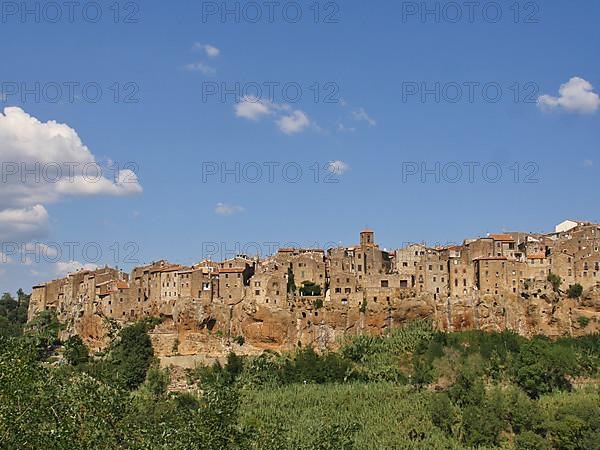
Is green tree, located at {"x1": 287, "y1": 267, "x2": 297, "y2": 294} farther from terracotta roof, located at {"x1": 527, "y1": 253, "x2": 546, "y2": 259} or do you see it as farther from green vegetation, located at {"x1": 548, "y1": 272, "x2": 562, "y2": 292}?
green vegetation, located at {"x1": 548, "y1": 272, "x2": 562, "y2": 292}

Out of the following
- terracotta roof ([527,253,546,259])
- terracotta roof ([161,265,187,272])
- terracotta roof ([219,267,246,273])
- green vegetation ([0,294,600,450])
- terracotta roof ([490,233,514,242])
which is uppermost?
terracotta roof ([490,233,514,242])

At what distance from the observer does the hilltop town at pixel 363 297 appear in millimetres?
58906

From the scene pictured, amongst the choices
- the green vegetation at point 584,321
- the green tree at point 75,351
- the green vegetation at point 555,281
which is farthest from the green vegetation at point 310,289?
the green vegetation at point 584,321

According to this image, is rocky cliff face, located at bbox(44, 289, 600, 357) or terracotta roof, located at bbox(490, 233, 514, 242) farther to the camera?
terracotta roof, located at bbox(490, 233, 514, 242)

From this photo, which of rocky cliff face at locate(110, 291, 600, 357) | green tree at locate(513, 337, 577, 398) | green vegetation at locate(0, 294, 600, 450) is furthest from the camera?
rocky cliff face at locate(110, 291, 600, 357)

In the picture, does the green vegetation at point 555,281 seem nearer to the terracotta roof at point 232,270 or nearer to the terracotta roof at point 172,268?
the terracotta roof at point 232,270

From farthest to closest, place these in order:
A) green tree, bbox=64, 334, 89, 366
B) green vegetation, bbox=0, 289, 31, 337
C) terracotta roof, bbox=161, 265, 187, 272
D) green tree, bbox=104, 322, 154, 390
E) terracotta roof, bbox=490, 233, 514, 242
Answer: green vegetation, bbox=0, 289, 31, 337 < terracotta roof, bbox=490, 233, 514, 242 < terracotta roof, bbox=161, 265, 187, 272 < green tree, bbox=64, 334, 89, 366 < green tree, bbox=104, 322, 154, 390

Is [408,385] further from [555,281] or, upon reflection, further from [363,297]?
[555,281]

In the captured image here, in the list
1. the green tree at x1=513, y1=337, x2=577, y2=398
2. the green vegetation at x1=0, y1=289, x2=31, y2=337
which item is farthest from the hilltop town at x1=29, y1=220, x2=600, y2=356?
the green vegetation at x1=0, y1=289, x2=31, y2=337

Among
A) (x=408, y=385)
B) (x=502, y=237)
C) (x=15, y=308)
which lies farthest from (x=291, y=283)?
(x=15, y=308)

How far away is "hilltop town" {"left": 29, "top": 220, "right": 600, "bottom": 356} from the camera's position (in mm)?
58906

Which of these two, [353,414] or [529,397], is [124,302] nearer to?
[353,414]

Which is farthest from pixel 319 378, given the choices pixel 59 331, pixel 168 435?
pixel 168 435

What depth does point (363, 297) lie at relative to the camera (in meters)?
60.7
